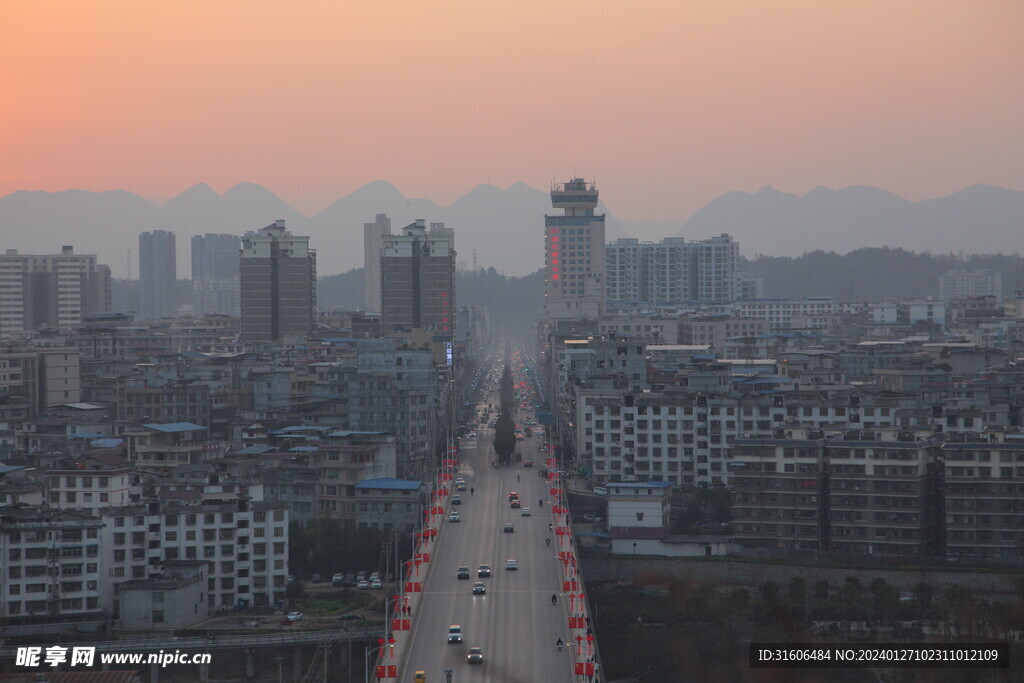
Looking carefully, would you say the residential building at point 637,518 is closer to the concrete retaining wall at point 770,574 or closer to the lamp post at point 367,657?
the concrete retaining wall at point 770,574

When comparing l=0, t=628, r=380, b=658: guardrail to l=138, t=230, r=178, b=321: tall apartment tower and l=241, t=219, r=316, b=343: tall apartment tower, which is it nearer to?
l=241, t=219, r=316, b=343: tall apartment tower

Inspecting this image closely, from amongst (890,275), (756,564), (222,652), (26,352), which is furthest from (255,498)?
(890,275)

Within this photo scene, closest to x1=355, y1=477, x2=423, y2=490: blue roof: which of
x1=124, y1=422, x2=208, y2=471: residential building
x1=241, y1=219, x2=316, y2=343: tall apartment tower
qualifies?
x1=124, y1=422, x2=208, y2=471: residential building

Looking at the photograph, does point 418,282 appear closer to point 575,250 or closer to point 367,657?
point 575,250

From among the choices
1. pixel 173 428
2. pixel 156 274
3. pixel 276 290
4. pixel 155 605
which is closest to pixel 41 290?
pixel 276 290

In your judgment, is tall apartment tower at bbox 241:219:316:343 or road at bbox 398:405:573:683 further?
tall apartment tower at bbox 241:219:316:343

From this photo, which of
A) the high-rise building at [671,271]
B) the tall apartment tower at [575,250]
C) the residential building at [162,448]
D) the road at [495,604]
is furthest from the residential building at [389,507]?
the high-rise building at [671,271]
